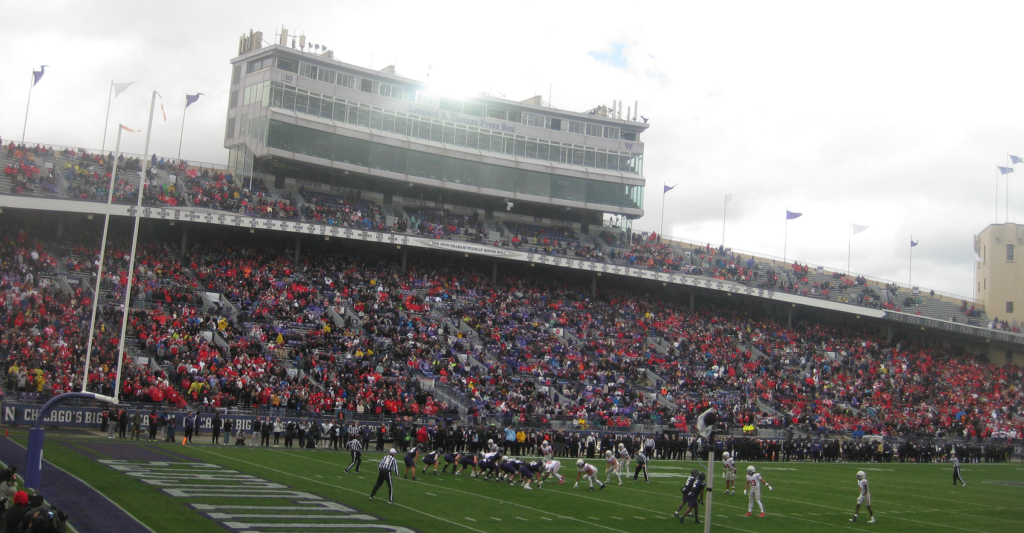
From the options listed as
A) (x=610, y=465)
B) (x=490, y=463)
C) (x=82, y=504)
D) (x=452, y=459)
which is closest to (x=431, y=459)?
(x=452, y=459)

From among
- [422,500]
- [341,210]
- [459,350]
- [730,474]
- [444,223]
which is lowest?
[422,500]

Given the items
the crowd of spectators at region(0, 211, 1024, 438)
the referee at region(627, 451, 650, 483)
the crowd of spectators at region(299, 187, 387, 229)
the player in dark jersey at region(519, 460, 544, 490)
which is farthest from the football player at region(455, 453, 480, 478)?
the crowd of spectators at region(299, 187, 387, 229)

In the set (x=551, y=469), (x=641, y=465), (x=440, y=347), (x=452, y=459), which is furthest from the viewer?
(x=440, y=347)

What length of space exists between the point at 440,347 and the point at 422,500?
75.6ft

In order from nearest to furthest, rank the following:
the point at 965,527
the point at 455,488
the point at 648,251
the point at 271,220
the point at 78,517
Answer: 1. the point at 78,517
2. the point at 965,527
3. the point at 455,488
4. the point at 271,220
5. the point at 648,251

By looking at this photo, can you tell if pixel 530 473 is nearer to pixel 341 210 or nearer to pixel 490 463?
pixel 490 463

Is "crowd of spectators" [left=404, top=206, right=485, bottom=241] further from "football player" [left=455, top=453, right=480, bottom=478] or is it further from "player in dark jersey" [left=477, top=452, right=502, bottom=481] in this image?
"player in dark jersey" [left=477, top=452, right=502, bottom=481]

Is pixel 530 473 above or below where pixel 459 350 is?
below

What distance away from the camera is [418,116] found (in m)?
57.4

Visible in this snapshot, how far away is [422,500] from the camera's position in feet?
71.9

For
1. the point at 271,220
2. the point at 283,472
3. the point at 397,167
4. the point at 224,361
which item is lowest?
the point at 283,472

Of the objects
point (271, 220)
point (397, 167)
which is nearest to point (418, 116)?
point (397, 167)

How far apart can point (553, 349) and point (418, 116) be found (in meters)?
19.1

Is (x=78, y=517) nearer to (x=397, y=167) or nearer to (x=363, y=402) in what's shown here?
(x=363, y=402)
